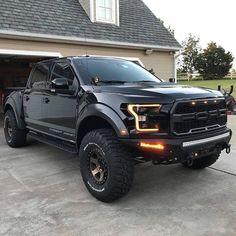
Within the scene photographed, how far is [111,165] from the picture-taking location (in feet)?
12.9

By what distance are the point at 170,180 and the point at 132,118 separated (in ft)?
5.42

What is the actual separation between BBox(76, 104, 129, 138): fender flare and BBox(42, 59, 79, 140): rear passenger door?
1.18 ft

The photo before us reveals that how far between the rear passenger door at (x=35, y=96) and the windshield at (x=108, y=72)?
42.9 inches

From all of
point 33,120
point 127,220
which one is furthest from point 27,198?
point 33,120

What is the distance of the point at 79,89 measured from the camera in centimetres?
479

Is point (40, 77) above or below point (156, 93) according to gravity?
above

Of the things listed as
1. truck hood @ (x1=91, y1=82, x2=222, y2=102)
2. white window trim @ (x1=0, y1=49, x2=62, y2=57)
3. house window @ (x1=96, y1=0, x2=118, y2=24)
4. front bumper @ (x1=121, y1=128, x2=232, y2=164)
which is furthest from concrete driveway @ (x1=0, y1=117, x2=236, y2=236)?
house window @ (x1=96, y1=0, x2=118, y2=24)

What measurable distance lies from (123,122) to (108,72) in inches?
60.9

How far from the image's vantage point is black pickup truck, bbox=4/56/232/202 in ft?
12.5

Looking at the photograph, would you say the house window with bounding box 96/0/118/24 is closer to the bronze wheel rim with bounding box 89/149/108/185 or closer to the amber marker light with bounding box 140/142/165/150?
the bronze wheel rim with bounding box 89/149/108/185

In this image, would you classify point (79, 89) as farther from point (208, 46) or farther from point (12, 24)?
point (208, 46)

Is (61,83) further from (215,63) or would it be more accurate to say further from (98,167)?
(215,63)

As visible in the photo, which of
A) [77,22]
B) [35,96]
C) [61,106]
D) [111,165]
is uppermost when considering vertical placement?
[77,22]

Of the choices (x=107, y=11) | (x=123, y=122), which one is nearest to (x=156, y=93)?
(x=123, y=122)
